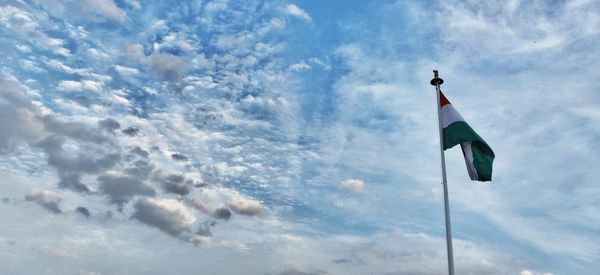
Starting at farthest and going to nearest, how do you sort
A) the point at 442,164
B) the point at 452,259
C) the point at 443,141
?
the point at 443,141, the point at 442,164, the point at 452,259

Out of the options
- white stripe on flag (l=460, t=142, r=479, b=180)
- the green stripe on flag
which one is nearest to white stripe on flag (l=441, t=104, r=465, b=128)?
the green stripe on flag

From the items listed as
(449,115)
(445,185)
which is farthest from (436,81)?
(445,185)

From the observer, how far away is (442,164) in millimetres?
25875

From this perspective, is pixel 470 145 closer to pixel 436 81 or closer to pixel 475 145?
pixel 475 145

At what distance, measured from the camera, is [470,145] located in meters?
27.3

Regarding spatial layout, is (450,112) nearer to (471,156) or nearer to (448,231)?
(471,156)

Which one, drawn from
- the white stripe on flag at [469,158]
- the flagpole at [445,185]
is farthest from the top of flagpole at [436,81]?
the white stripe on flag at [469,158]

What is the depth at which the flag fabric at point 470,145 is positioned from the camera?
26.7 metres

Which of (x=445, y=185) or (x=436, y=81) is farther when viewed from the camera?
(x=436, y=81)

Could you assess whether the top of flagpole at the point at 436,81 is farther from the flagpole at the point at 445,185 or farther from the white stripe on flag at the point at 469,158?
the white stripe on flag at the point at 469,158

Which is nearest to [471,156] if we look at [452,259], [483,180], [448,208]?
[483,180]

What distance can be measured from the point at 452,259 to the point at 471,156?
6282 mm

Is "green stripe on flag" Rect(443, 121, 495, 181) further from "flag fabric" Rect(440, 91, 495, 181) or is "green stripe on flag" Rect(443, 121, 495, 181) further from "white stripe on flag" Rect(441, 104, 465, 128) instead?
"white stripe on flag" Rect(441, 104, 465, 128)

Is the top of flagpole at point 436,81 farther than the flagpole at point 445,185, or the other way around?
the top of flagpole at point 436,81
